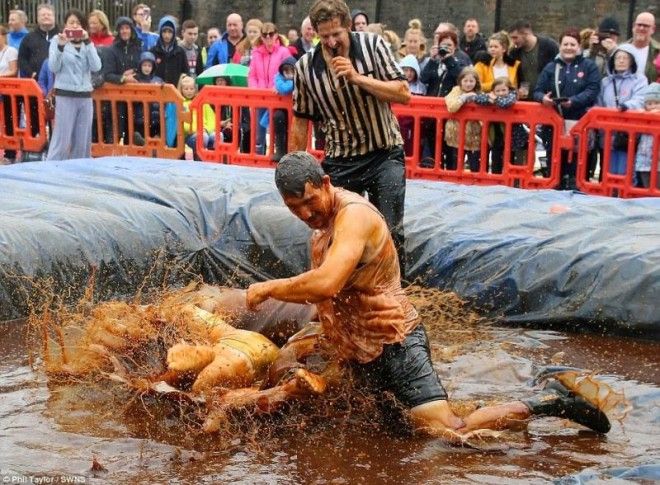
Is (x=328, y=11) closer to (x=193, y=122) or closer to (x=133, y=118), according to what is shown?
(x=193, y=122)

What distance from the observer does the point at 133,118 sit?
524 inches

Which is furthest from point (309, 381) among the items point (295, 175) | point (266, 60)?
point (266, 60)

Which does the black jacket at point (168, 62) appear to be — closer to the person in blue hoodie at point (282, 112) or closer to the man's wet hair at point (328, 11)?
the person in blue hoodie at point (282, 112)

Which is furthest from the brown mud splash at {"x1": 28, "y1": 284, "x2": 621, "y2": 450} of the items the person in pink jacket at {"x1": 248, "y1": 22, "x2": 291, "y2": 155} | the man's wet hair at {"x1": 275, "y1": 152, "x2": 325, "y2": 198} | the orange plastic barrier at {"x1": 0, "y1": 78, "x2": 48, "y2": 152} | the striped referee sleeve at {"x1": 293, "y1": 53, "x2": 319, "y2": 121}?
the orange plastic barrier at {"x1": 0, "y1": 78, "x2": 48, "y2": 152}

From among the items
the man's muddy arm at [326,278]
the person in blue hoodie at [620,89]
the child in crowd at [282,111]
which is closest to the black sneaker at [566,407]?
the man's muddy arm at [326,278]

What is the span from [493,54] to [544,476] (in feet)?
25.8

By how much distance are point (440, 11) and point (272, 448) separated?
1951 cm

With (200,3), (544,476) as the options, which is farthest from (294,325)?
(200,3)

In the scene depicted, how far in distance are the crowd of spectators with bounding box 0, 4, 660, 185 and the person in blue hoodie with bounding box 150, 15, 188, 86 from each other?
0.01 metres

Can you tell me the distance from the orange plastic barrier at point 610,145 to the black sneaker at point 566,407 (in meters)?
5.25

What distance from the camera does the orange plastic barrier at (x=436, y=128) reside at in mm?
10992

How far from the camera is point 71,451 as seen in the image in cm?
509

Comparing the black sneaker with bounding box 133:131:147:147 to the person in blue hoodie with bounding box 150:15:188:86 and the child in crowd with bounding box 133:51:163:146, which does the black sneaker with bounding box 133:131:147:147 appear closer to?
the child in crowd with bounding box 133:51:163:146

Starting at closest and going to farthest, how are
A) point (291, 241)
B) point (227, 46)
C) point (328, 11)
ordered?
point (328, 11), point (291, 241), point (227, 46)
